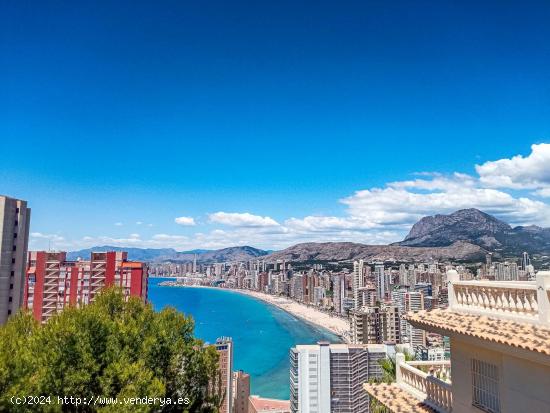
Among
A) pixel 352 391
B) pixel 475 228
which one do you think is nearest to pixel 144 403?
pixel 352 391

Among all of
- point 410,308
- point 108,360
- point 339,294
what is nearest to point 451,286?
point 108,360

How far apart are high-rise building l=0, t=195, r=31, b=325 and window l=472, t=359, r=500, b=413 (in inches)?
1060

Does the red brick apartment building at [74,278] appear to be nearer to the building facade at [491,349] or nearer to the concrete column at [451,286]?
the building facade at [491,349]

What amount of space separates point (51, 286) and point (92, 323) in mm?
30373

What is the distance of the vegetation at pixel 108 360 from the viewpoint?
4.92 metres

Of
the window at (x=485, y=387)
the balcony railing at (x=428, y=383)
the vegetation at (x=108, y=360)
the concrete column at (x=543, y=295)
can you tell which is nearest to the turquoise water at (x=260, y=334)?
the vegetation at (x=108, y=360)

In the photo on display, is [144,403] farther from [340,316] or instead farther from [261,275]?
[261,275]

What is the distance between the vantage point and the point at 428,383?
5.58 m

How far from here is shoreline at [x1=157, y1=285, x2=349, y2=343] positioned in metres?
82.5

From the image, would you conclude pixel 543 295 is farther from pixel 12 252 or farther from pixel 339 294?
pixel 339 294

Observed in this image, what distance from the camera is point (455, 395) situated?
4840 millimetres

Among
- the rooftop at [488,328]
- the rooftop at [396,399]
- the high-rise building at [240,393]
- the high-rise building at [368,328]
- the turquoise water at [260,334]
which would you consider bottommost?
the turquoise water at [260,334]

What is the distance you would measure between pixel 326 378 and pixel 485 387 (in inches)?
1092

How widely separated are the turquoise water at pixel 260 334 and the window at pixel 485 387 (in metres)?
33.6
